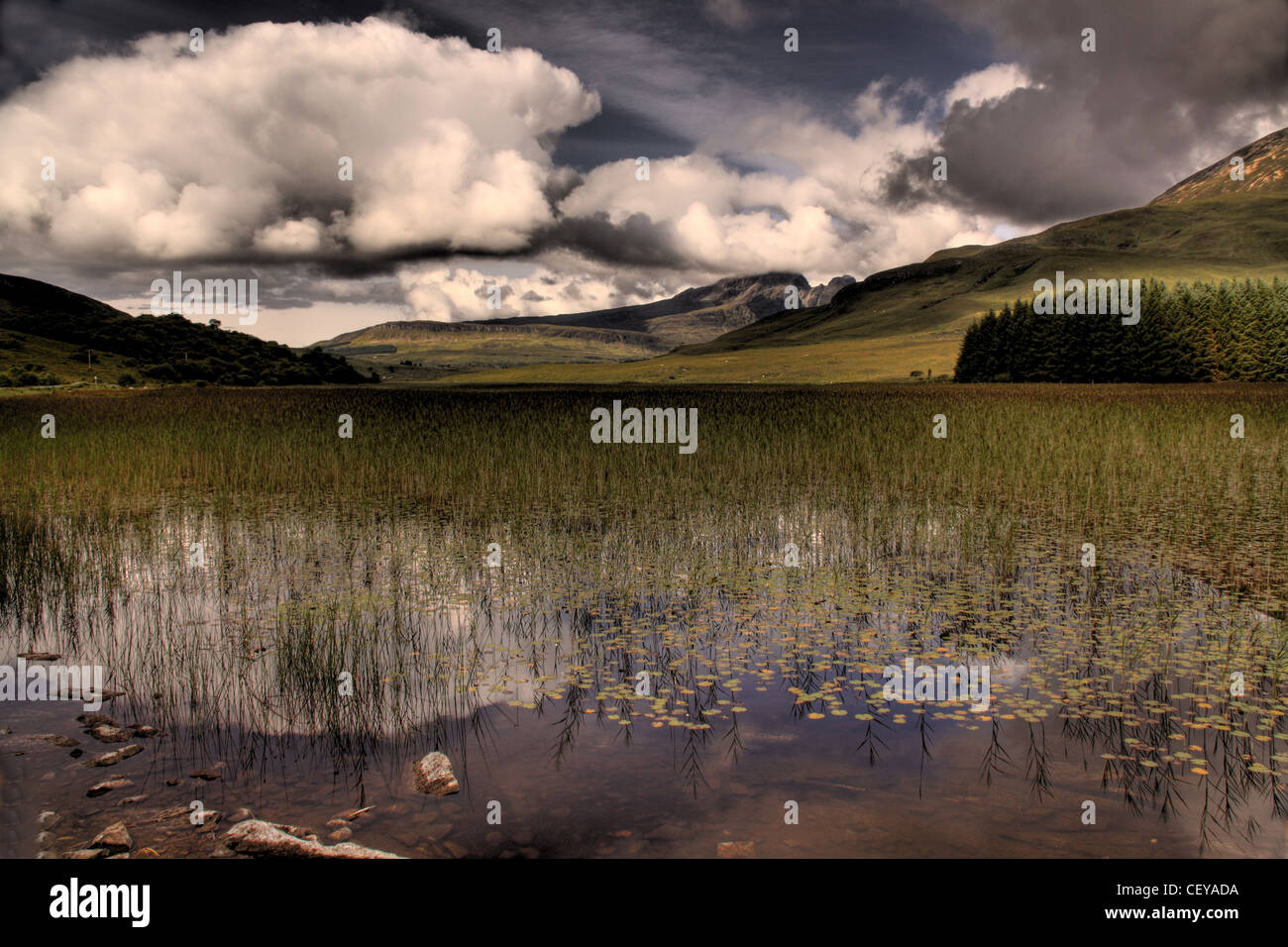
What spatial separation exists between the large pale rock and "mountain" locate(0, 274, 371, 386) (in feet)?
265

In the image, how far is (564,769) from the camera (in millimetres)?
5941

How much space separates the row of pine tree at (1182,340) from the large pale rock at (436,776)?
90.4m

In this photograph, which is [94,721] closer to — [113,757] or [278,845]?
[113,757]

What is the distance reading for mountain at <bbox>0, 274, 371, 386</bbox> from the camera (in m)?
81.9

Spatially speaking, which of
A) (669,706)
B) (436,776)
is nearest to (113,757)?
(436,776)

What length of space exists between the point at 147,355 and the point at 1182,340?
136077 mm

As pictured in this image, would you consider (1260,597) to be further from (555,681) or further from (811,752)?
(555,681)

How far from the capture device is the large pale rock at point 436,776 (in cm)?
566

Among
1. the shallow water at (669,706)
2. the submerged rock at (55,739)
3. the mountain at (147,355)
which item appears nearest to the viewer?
the shallow water at (669,706)
